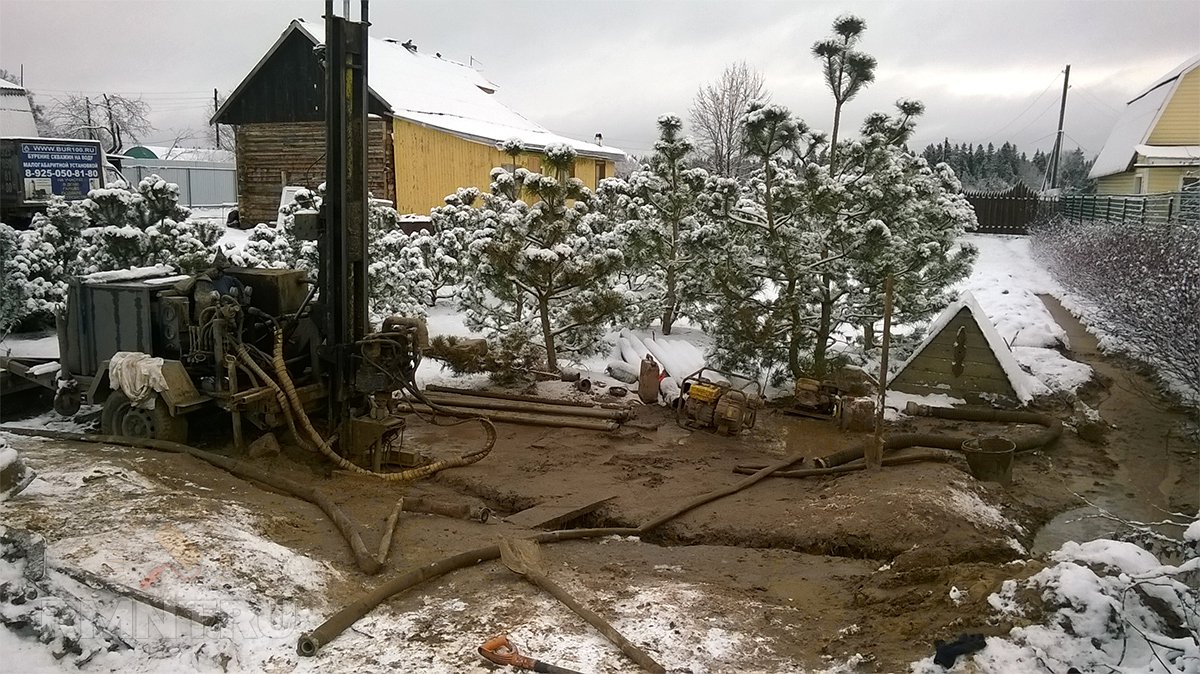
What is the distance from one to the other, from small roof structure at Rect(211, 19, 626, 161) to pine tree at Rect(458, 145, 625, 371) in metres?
8.77

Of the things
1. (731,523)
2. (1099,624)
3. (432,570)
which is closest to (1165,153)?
(731,523)

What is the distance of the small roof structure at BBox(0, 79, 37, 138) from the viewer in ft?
84.2

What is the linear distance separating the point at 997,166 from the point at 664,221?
5728 cm

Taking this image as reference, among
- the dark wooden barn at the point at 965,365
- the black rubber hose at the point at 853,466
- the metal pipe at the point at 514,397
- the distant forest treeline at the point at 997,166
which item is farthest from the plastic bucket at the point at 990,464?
the distant forest treeline at the point at 997,166

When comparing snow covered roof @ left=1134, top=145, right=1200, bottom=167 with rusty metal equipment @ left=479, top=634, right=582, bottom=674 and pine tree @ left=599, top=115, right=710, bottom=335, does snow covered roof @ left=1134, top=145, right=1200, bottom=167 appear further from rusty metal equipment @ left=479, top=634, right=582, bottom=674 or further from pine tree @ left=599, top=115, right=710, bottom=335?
rusty metal equipment @ left=479, top=634, right=582, bottom=674

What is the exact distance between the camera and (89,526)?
532cm

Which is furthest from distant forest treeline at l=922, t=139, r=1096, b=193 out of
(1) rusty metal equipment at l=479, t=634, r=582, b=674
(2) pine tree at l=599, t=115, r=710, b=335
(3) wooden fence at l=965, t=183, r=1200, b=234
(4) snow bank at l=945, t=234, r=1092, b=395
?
(1) rusty metal equipment at l=479, t=634, r=582, b=674

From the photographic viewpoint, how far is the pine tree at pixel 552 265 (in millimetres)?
11719

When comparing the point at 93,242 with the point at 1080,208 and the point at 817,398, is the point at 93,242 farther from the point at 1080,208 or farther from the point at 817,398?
the point at 1080,208

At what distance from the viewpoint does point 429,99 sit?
25.5 m

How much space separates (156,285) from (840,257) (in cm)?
843

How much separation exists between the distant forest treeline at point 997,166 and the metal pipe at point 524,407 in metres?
48.6

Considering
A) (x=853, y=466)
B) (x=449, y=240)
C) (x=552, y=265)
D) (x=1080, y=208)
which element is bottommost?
(x=853, y=466)

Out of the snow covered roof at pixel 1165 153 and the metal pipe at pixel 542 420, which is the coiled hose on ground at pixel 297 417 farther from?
the snow covered roof at pixel 1165 153
